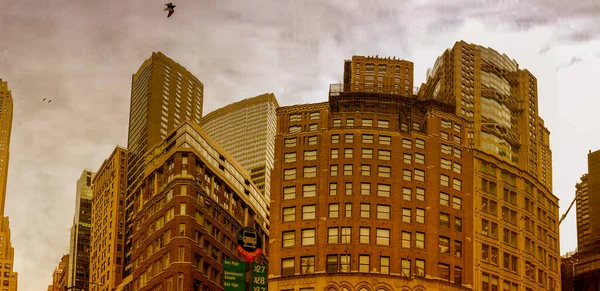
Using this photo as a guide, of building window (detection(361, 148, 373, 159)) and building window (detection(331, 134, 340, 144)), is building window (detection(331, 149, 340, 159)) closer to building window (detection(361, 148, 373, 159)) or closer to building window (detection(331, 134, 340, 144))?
building window (detection(331, 134, 340, 144))

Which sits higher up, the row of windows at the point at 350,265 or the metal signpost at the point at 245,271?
the row of windows at the point at 350,265

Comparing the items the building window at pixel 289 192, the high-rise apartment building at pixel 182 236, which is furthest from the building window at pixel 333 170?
the high-rise apartment building at pixel 182 236

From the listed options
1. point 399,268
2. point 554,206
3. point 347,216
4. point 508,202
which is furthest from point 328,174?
point 554,206

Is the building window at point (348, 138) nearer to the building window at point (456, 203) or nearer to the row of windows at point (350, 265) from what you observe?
the building window at point (456, 203)

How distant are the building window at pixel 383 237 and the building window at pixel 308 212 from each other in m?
10.7

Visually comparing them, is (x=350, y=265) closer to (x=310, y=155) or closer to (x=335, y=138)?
(x=310, y=155)

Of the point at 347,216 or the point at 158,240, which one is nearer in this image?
the point at 347,216

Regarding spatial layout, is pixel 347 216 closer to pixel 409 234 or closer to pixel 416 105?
pixel 409 234

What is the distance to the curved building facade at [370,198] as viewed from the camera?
167m

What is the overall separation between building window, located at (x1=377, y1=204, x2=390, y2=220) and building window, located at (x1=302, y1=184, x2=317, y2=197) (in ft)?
35.0

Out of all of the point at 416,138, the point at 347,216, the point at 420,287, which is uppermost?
the point at 416,138

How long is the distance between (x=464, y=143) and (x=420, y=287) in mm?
30081

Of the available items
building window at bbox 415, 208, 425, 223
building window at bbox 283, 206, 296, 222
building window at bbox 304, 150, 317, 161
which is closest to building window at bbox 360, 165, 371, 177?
building window at bbox 304, 150, 317, 161

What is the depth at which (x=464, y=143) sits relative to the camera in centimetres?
18400
